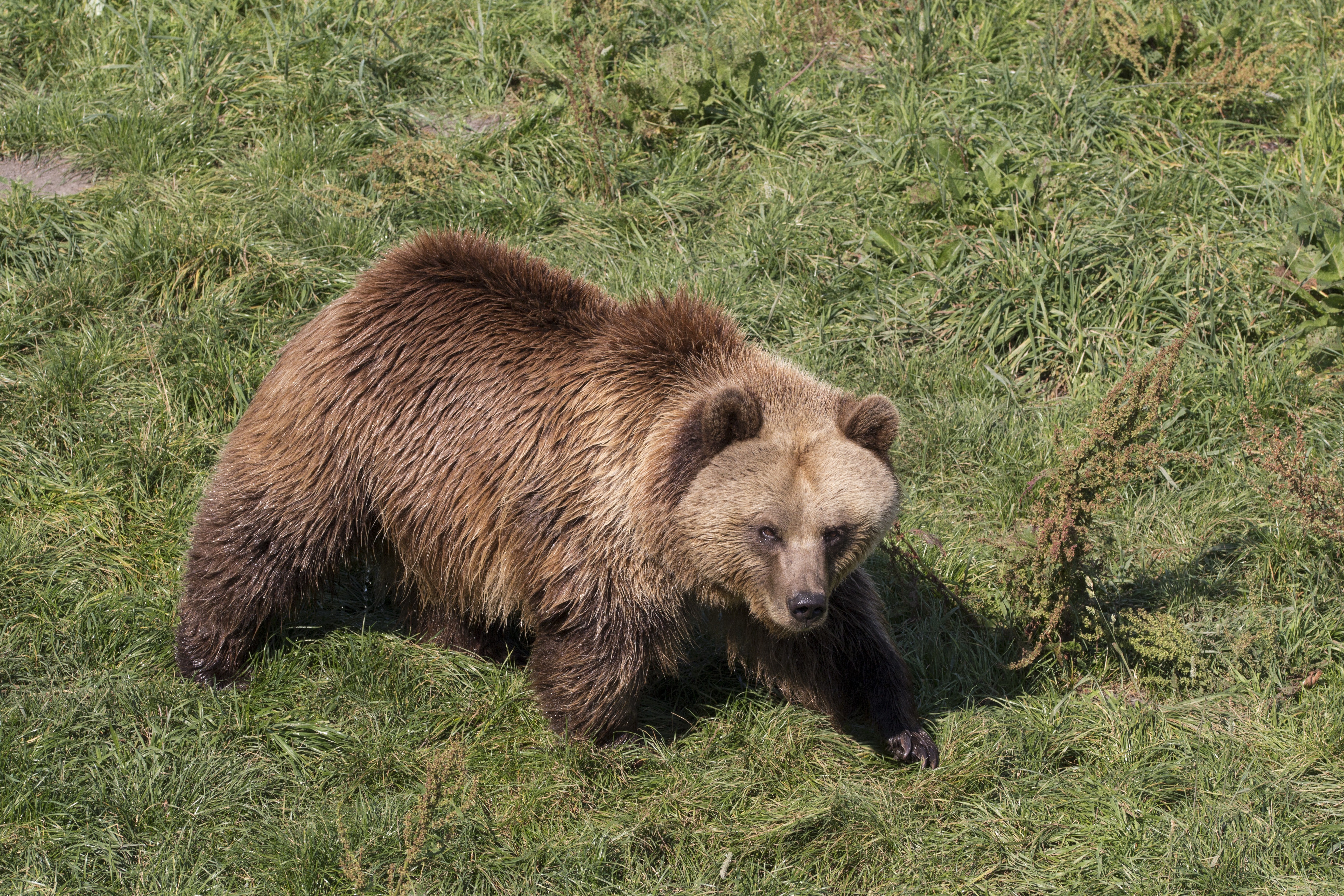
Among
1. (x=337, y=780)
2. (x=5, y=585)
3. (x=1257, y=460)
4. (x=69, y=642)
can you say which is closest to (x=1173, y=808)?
(x=1257, y=460)

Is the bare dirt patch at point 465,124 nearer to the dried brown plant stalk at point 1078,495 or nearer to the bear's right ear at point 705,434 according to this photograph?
the bear's right ear at point 705,434

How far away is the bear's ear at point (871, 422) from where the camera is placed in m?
5.24

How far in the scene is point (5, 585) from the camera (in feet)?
20.1

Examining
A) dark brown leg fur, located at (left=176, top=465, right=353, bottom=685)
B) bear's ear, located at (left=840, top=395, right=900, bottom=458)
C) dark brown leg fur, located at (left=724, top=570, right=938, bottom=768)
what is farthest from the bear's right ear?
dark brown leg fur, located at (left=176, top=465, right=353, bottom=685)

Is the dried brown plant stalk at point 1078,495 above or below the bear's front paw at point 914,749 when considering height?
above

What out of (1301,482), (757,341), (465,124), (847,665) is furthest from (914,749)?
(465,124)

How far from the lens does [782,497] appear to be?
508 centimetres

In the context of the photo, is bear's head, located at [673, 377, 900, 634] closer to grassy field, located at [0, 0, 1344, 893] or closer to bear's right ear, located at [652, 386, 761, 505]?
bear's right ear, located at [652, 386, 761, 505]

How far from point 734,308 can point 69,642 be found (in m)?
4.04

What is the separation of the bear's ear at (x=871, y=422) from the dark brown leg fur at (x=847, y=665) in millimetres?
808

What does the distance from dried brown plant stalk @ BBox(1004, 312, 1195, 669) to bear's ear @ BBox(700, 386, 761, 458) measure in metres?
1.64

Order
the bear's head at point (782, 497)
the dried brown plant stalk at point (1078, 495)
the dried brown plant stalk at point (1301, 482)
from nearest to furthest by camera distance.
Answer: the bear's head at point (782, 497)
the dried brown plant stalk at point (1078, 495)
the dried brown plant stalk at point (1301, 482)

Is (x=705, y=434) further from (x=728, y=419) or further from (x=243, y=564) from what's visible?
(x=243, y=564)

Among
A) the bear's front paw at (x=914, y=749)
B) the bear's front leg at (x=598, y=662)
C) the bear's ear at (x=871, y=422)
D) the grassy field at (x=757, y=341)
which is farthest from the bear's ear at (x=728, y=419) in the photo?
the bear's front paw at (x=914, y=749)
